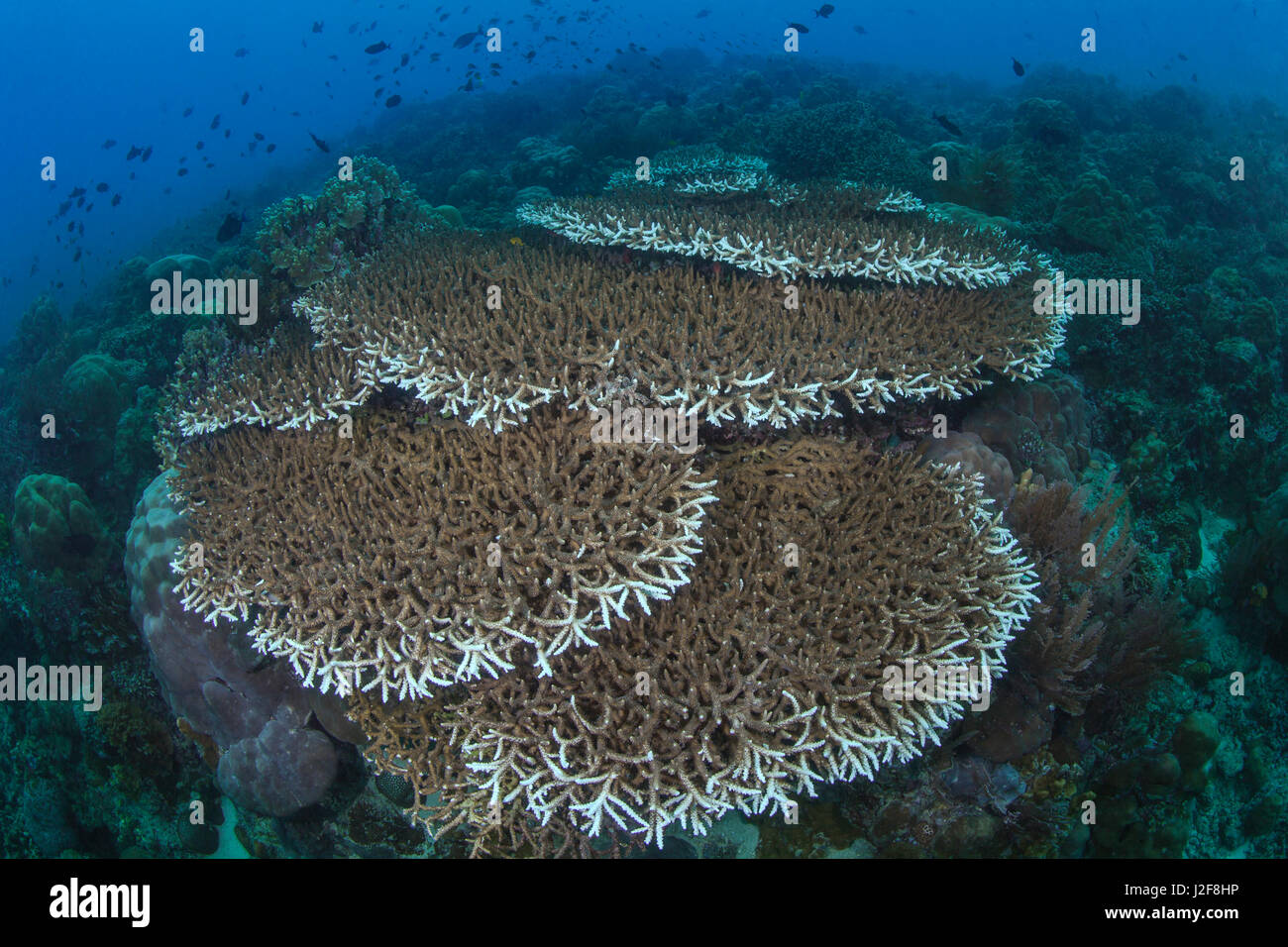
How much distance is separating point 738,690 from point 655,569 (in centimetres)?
76

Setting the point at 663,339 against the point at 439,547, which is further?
the point at 663,339

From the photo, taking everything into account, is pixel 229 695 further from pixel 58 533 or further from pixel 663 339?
pixel 58 533

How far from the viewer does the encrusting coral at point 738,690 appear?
300 cm

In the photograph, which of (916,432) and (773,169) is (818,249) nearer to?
(916,432)

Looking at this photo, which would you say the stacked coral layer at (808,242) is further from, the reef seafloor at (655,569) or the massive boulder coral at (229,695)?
the massive boulder coral at (229,695)

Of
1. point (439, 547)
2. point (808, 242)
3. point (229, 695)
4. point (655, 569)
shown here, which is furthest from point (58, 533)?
point (808, 242)

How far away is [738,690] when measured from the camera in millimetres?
3113

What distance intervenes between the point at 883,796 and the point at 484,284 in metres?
4.57

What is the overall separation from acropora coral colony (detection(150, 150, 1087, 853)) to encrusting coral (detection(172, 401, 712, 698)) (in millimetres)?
22

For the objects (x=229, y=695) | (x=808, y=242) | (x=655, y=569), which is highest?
(x=808, y=242)

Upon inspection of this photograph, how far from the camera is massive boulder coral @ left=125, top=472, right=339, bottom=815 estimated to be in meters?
4.11

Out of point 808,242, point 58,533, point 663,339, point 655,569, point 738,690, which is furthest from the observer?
point 58,533

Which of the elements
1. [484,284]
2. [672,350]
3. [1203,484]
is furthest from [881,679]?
[1203,484]

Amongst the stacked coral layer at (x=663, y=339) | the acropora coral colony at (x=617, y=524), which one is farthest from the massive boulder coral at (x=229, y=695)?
the stacked coral layer at (x=663, y=339)
